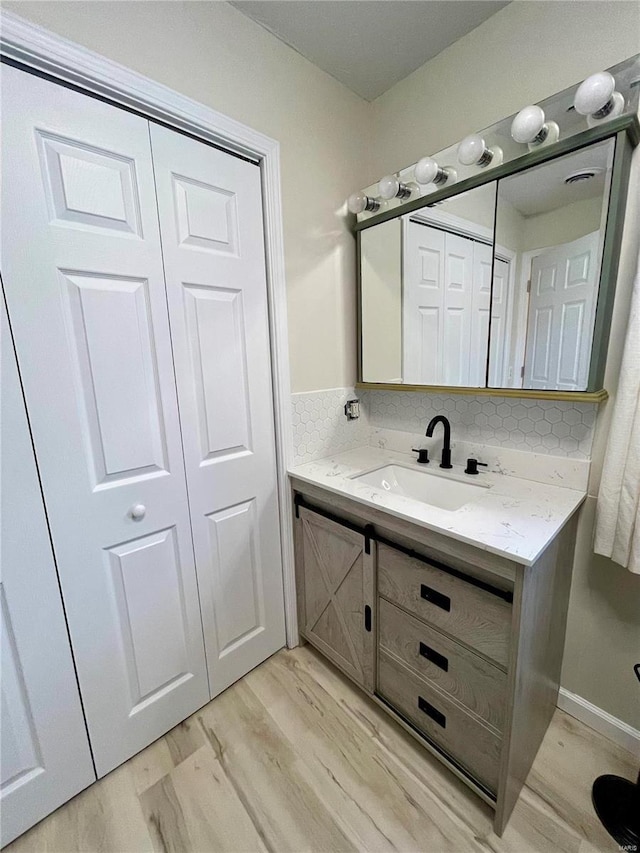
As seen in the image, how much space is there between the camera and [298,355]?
154 centimetres

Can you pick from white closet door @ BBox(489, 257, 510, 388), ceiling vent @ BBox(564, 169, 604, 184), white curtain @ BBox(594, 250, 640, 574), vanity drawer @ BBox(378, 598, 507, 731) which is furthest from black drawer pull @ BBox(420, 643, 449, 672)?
ceiling vent @ BBox(564, 169, 604, 184)

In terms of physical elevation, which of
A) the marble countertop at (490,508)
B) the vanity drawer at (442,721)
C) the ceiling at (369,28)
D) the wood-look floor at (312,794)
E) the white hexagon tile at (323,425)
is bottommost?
the wood-look floor at (312,794)

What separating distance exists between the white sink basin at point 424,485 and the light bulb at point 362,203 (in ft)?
3.78

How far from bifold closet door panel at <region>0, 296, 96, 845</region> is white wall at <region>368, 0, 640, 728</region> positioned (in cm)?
170

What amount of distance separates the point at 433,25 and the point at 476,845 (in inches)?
104

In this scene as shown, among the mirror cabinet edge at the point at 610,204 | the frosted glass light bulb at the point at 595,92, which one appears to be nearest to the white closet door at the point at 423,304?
the mirror cabinet edge at the point at 610,204

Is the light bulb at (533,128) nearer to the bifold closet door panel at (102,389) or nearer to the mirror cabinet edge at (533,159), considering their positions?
the mirror cabinet edge at (533,159)

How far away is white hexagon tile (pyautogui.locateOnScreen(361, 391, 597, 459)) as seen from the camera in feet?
4.07

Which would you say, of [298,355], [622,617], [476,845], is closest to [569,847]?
[476,845]

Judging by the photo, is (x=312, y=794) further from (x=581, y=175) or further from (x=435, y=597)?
(x=581, y=175)

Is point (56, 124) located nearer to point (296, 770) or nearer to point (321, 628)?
point (321, 628)

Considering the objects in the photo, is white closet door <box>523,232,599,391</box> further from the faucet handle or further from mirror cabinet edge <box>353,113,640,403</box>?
the faucet handle

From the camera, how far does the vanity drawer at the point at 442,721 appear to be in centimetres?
104

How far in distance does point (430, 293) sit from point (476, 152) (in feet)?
1.57
